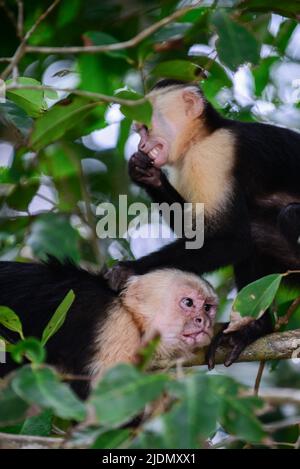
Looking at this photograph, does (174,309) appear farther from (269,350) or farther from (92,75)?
(92,75)

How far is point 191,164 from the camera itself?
469cm

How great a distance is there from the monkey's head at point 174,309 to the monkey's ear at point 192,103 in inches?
45.2

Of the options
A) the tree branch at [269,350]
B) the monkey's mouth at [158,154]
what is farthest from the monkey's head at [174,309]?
the monkey's mouth at [158,154]

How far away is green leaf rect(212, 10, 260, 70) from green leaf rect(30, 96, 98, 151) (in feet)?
1.70

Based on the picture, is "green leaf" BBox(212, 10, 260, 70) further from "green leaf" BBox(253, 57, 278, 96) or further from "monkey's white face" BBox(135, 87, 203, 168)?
"green leaf" BBox(253, 57, 278, 96)

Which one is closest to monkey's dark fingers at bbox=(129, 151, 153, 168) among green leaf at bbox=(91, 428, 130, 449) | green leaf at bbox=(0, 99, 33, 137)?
green leaf at bbox=(0, 99, 33, 137)

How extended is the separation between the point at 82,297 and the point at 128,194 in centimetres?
138

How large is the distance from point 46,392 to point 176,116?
3084 millimetres

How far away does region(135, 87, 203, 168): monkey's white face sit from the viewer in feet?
15.4

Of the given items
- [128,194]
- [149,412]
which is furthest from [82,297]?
[128,194]

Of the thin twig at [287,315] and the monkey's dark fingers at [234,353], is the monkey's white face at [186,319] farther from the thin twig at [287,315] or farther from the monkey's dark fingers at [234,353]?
the thin twig at [287,315]

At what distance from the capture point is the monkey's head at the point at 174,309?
3939 mm

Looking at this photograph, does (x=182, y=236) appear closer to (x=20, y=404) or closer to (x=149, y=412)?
(x=149, y=412)
